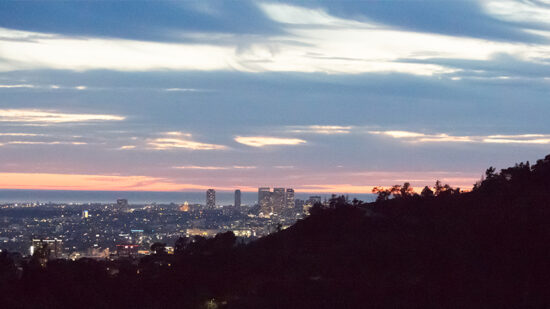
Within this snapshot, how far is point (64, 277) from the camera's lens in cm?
5197

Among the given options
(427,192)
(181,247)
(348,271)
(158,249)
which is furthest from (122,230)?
(348,271)

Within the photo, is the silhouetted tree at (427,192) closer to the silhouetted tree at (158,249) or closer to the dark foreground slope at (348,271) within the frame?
the dark foreground slope at (348,271)

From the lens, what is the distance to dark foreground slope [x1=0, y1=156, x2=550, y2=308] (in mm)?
49031

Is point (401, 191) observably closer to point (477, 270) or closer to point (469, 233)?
point (469, 233)

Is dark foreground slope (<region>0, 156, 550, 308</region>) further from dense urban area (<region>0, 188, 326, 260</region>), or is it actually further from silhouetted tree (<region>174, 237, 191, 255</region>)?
dense urban area (<region>0, 188, 326, 260</region>)

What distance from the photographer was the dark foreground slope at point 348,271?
49.0m

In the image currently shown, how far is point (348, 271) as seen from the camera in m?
54.5

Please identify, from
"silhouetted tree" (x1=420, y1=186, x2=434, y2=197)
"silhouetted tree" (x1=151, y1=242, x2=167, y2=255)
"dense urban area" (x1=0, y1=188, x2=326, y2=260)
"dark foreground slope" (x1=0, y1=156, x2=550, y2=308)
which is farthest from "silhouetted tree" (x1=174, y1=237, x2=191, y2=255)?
"dense urban area" (x1=0, y1=188, x2=326, y2=260)

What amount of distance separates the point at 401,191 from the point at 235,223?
101835mm

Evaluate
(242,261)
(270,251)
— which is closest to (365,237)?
(270,251)

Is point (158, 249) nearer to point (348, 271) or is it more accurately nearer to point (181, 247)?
point (181, 247)

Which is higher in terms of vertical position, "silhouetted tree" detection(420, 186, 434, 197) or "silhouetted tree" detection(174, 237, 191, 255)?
"silhouetted tree" detection(420, 186, 434, 197)

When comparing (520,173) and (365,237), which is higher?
(520,173)

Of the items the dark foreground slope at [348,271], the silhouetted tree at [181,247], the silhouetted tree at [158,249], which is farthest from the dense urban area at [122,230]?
Answer: the dark foreground slope at [348,271]
